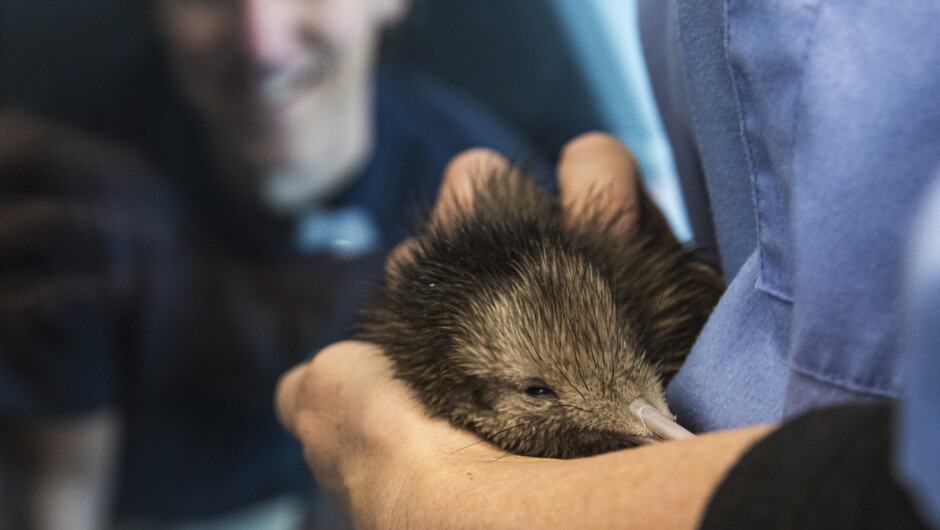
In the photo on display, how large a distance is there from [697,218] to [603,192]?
0.34 ft

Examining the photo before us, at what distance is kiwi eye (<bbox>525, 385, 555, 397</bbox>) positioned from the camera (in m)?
0.61

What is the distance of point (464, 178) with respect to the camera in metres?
0.86

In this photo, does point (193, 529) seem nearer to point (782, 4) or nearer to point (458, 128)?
point (458, 128)

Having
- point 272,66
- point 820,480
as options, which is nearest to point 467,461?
point 820,480

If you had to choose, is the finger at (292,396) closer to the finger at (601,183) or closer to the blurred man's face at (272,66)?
the finger at (601,183)

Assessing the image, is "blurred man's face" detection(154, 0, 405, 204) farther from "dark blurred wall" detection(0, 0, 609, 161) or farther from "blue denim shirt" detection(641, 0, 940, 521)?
"blue denim shirt" detection(641, 0, 940, 521)

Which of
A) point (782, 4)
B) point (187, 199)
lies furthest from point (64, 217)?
point (782, 4)

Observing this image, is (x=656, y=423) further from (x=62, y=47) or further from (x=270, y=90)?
(x=62, y=47)

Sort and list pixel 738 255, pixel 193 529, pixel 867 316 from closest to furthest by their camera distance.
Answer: pixel 867 316 < pixel 738 255 < pixel 193 529

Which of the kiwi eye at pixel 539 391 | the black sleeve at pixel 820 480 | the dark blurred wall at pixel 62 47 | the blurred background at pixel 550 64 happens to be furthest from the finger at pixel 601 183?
the dark blurred wall at pixel 62 47

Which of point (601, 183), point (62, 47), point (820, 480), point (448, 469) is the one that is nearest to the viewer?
point (820, 480)

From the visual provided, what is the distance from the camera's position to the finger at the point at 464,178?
78 cm

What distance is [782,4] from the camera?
0.36 metres

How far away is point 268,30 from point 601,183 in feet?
2.46
